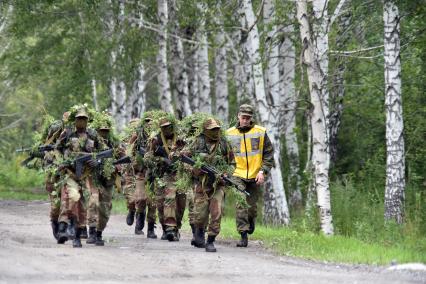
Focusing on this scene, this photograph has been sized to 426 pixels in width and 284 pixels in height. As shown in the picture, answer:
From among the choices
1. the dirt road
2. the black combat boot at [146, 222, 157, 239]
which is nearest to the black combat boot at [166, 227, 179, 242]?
the dirt road

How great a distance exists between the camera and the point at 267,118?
1975 centimetres

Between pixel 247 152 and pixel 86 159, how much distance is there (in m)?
2.37

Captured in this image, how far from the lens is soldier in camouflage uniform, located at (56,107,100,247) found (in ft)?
47.3

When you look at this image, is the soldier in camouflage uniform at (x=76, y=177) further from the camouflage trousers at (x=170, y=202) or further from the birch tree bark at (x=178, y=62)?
the birch tree bark at (x=178, y=62)

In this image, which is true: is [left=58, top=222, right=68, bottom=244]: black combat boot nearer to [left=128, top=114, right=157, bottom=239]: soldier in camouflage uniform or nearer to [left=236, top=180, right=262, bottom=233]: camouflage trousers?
[left=128, top=114, right=157, bottom=239]: soldier in camouflage uniform

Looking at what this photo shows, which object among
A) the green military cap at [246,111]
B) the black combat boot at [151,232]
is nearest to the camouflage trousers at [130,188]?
the black combat boot at [151,232]

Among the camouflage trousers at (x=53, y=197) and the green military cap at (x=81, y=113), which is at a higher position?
the green military cap at (x=81, y=113)

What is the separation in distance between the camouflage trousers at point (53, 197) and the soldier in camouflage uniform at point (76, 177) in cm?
38

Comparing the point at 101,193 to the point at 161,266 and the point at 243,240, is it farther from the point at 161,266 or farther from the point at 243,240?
the point at 161,266

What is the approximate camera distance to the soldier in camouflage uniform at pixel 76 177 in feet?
47.3

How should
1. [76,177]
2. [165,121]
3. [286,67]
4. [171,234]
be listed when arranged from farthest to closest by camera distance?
[286,67] < [171,234] < [165,121] < [76,177]

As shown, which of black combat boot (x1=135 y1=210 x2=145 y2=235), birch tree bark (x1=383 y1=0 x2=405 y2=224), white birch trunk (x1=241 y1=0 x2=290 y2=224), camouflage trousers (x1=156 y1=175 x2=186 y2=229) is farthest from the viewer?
white birch trunk (x1=241 y1=0 x2=290 y2=224)

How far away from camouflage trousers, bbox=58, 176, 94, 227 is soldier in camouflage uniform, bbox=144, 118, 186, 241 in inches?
62.8

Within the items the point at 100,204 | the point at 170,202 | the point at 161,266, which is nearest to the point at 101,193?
the point at 100,204
